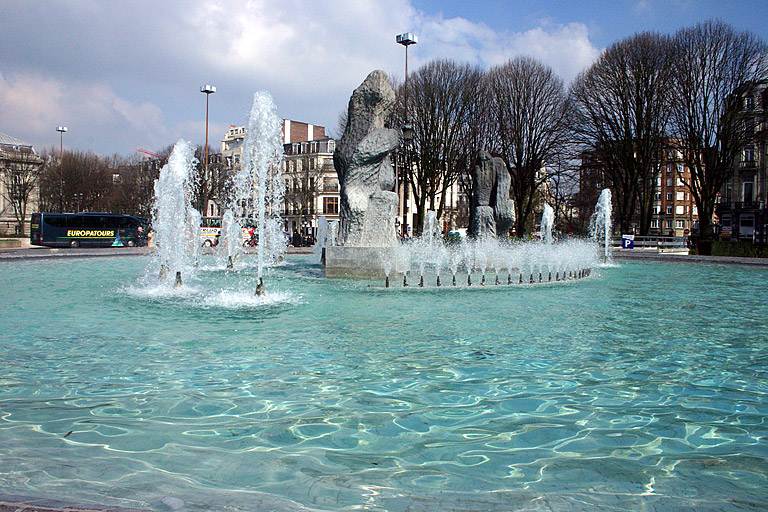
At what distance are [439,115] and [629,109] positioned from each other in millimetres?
12480

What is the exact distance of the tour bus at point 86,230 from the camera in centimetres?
4166

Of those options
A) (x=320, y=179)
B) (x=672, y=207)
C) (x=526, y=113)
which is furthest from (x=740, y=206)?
(x=320, y=179)

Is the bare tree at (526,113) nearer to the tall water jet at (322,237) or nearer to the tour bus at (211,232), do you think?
the tall water jet at (322,237)

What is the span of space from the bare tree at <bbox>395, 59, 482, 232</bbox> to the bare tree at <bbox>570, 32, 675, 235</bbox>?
25.3ft

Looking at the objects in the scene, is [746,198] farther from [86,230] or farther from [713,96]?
[86,230]

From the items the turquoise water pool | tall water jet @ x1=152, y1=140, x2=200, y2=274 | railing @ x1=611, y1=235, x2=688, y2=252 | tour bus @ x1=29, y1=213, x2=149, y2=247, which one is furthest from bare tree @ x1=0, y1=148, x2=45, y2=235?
the turquoise water pool

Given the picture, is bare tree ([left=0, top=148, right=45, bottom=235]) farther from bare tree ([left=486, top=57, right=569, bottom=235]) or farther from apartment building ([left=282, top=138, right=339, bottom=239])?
bare tree ([left=486, top=57, right=569, bottom=235])

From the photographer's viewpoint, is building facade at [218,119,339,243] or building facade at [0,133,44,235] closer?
building facade at [0,133,44,235]

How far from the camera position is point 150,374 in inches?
243

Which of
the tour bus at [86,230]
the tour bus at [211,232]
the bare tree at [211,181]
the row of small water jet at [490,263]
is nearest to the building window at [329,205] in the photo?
the bare tree at [211,181]

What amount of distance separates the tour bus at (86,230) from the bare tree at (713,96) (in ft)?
129

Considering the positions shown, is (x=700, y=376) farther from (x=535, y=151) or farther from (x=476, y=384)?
(x=535, y=151)

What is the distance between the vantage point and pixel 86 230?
4331 centimetres

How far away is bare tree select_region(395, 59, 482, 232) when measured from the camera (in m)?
38.5
